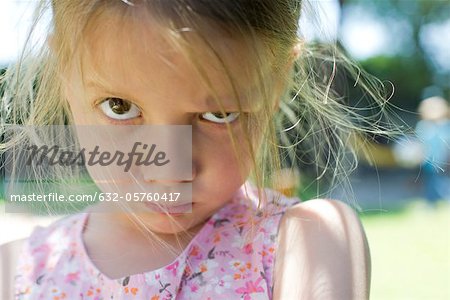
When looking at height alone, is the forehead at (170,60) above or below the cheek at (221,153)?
above

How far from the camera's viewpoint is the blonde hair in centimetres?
78

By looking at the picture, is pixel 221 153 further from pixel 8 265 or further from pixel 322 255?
pixel 8 265

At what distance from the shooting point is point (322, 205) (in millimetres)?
975

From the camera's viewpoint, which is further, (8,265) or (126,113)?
(8,265)

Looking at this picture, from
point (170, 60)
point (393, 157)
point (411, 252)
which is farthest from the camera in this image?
point (393, 157)

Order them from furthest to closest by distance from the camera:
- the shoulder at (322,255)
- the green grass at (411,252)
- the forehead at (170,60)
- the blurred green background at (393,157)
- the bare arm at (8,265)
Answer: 1. the green grass at (411,252)
2. the blurred green background at (393,157)
3. the bare arm at (8,265)
4. the shoulder at (322,255)
5. the forehead at (170,60)

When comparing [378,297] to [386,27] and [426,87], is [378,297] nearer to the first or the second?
[426,87]

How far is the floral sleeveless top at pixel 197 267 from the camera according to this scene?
37.5 inches

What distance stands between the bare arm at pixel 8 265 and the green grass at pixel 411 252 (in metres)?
1.73

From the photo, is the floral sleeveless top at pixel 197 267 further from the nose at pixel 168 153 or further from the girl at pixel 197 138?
the nose at pixel 168 153

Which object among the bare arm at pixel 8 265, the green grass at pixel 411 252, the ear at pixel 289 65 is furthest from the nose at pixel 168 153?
the green grass at pixel 411 252

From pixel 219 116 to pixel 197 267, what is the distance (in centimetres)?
26

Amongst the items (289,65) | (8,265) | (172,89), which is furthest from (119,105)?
(8,265)

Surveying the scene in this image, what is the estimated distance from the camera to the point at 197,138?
84 cm
